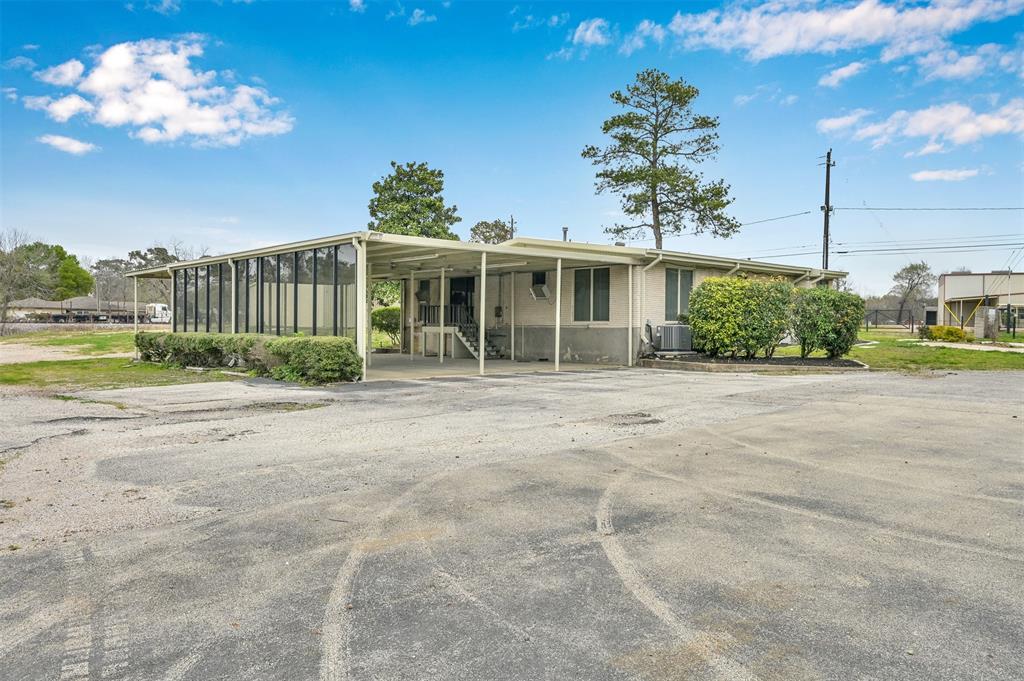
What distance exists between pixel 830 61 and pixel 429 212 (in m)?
21.8

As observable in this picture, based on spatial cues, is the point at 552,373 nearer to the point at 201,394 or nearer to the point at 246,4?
the point at 201,394

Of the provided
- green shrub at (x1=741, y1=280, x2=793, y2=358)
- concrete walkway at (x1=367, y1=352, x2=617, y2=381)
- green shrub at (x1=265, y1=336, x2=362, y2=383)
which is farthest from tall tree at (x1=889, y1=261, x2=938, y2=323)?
green shrub at (x1=265, y1=336, x2=362, y2=383)

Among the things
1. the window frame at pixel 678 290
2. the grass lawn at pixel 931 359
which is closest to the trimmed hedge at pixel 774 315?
the grass lawn at pixel 931 359

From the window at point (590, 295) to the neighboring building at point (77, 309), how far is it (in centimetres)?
6406

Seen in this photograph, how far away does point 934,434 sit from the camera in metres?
6.59

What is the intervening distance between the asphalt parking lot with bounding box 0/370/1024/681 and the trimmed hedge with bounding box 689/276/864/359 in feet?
27.8

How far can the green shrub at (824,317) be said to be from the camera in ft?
50.3

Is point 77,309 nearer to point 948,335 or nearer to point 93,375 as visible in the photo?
point 93,375

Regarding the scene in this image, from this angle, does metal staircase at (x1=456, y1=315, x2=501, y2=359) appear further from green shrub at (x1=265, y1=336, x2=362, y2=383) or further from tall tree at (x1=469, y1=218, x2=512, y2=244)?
tall tree at (x1=469, y1=218, x2=512, y2=244)

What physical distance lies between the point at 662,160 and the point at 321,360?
22.8m

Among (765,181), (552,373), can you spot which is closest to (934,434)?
(552,373)

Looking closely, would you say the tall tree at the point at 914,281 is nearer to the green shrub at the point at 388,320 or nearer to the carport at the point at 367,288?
the green shrub at the point at 388,320

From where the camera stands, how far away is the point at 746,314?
15422 mm

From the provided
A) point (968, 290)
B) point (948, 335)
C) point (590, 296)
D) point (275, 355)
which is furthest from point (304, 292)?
point (968, 290)
